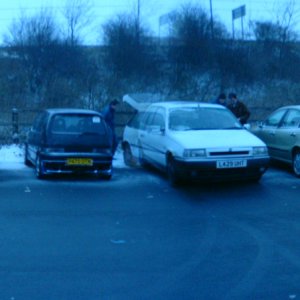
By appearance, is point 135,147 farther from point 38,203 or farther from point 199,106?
point 38,203

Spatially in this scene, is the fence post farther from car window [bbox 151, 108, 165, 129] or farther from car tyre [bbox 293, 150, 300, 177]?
car tyre [bbox 293, 150, 300, 177]

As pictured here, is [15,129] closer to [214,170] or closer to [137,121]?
[137,121]

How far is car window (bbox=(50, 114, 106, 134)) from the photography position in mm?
11625

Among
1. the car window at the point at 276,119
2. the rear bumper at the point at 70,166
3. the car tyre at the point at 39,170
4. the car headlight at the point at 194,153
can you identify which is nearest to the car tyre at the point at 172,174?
the car headlight at the point at 194,153

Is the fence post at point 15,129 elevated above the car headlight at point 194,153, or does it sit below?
above

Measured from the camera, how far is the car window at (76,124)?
11.6 metres

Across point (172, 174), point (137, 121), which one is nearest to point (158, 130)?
point (172, 174)

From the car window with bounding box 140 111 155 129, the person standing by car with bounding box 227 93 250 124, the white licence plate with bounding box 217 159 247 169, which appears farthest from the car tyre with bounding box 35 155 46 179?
the person standing by car with bounding box 227 93 250 124

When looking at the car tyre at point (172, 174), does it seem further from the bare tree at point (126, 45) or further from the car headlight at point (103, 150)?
A: the bare tree at point (126, 45)

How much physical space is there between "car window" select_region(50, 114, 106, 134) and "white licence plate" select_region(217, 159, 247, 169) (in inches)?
98.2

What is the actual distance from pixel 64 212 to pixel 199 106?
15.4 ft

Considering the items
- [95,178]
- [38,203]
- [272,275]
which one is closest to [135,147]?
[95,178]

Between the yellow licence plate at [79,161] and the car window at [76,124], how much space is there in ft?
1.76

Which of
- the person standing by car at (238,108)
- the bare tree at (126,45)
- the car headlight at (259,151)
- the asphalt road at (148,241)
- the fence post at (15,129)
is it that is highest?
the bare tree at (126,45)
